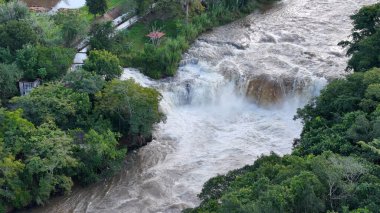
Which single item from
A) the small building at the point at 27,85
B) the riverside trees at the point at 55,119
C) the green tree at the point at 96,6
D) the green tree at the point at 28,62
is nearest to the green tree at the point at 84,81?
the riverside trees at the point at 55,119

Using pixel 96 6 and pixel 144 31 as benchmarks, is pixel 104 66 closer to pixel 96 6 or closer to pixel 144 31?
pixel 144 31

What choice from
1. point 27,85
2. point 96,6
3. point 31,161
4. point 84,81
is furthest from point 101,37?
point 31,161

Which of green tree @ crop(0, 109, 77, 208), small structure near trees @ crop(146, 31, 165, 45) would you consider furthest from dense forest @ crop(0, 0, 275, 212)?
small structure near trees @ crop(146, 31, 165, 45)

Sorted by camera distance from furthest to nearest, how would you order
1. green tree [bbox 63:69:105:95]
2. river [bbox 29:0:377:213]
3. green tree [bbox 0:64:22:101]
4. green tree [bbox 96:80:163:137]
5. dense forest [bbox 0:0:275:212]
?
green tree [bbox 0:64:22:101] < green tree [bbox 63:69:105:95] < green tree [bbox 96:80:163:137] < river [bbox 29:0:377:213] < dense forest [bbox 0:0:275:212]

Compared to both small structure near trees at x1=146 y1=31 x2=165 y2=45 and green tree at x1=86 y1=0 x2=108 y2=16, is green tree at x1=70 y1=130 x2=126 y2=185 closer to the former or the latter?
small structure near trees at x1=146 y1=31 x2=165 y2=45

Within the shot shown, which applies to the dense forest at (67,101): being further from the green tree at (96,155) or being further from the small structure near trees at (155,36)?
the small structure near trees at (155,36)

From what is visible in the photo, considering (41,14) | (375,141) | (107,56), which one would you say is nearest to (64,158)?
(107,56)
